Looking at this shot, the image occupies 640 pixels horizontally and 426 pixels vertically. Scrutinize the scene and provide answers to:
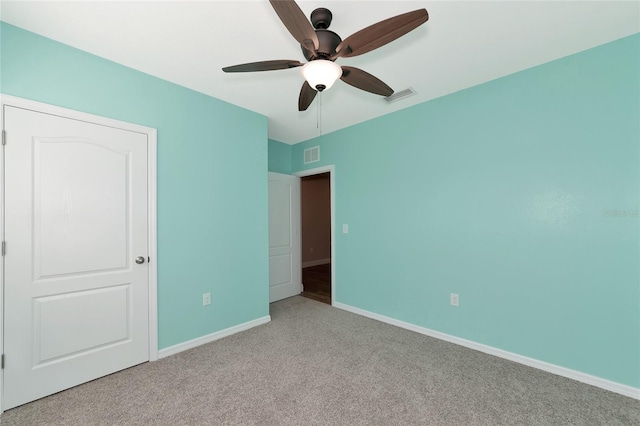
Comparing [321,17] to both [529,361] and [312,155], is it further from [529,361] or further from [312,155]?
[529,361]

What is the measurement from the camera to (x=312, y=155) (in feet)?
13.5

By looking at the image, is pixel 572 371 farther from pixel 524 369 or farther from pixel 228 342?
pixel 228 342

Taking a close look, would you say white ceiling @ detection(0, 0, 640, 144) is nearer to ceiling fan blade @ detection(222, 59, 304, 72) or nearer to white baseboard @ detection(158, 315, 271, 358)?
ceiling fan blade @ detection(222, 59, 304, 72)

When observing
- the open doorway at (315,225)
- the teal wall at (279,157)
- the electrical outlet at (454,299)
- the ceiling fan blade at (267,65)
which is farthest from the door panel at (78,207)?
the open doorway at (315,225)

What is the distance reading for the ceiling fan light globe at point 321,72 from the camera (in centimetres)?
146

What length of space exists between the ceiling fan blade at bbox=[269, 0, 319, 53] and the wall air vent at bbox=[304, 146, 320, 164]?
260 centimetres

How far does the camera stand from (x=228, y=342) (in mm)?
2715

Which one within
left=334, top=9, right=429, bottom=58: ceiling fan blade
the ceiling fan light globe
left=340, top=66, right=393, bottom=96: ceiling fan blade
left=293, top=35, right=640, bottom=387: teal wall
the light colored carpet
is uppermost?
left=334, top=9, right=429, bottom=58: ceiling fan blade

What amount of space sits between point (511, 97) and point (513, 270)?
156cm

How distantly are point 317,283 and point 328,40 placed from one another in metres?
4.35

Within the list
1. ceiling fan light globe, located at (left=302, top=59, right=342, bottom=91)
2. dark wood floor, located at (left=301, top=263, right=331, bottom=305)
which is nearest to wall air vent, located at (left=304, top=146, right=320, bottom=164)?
dark wood floor, located at (left=301, top=263, right=331, bottom=305)

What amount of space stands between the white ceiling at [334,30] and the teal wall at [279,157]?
5.35ft

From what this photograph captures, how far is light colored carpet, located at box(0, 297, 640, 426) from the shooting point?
1689 mm

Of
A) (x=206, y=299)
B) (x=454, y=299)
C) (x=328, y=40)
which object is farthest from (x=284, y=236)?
(x=328, y=40)
